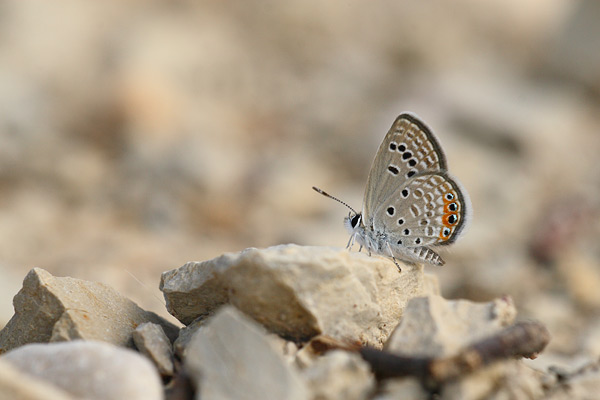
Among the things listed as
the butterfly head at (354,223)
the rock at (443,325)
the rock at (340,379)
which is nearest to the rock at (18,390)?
the rock at (340,379)

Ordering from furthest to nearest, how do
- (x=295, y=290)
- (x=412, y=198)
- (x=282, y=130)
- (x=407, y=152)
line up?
1. (x=282, y=130)
2. (x=412, y=198)
3. (x=407, y=152)
4. (x=295, y=290)

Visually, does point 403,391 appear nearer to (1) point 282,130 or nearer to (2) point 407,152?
(2) point 407,152

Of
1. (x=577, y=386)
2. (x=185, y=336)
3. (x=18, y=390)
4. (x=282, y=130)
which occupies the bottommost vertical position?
(x=18, y=390)

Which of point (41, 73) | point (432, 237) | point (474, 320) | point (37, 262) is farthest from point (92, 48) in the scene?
point (474, 320)

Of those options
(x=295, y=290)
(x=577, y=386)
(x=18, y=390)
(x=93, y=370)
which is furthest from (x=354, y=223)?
(x=18, y=390)

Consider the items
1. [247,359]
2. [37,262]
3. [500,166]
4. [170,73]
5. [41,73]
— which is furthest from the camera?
[170,73]

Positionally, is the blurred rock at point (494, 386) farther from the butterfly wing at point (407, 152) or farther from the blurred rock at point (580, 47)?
the blurred rock at point (580, 47)

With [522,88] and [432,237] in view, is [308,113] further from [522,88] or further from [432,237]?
[432,237]
